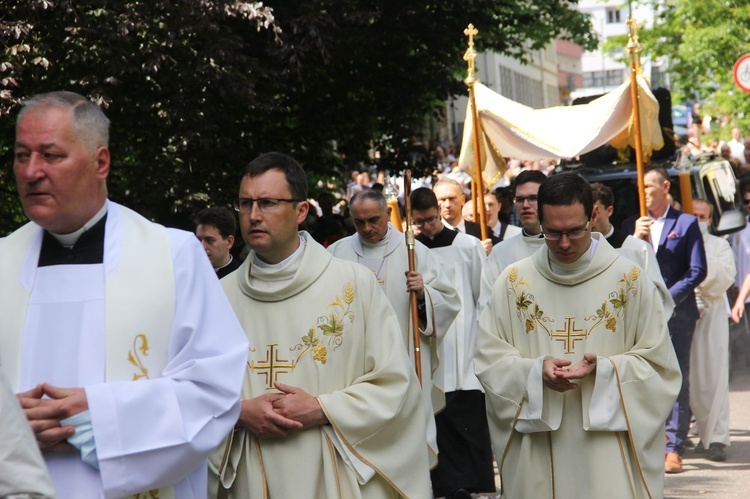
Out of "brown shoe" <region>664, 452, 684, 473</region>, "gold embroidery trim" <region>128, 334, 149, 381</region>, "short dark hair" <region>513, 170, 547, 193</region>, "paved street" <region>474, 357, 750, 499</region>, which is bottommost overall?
"paved street" <region>474, 357, 750, 499</region>

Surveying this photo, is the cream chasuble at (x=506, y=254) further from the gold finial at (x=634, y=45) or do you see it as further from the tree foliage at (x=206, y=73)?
the tree foliage at (x=206, y=73)

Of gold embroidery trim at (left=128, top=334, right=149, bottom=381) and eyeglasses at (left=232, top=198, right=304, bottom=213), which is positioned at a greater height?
eyeglasses at (left=232, top=198, right=304, bottom=213)

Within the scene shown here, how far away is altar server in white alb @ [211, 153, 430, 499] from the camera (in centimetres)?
525

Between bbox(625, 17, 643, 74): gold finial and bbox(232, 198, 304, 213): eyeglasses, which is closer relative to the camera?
bbox(232, 198, 304, 213): eyeglasses

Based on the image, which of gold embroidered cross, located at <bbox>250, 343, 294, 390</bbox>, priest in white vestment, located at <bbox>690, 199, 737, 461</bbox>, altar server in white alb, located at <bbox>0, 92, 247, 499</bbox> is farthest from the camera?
priest in white vestment, located at <bbox>690, 199, 737, 461</bbox>

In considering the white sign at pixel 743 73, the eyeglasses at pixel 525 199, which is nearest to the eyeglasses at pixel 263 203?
the eyeglasses at pixel 525 199

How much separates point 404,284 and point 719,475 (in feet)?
9.45

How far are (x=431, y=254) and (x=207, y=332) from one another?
4.86 meters

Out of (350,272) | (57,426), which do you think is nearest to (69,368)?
(57,426)

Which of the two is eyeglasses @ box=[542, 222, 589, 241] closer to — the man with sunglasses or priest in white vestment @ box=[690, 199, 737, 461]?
priest in white vestment @ box=[690, 199, 737, 461]

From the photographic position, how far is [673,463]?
9914 mm

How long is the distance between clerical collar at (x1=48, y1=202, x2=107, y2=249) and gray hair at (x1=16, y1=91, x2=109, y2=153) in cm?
23

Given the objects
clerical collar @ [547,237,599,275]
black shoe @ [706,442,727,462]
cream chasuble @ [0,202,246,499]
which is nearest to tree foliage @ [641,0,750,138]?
black shoe @ [706,442,727,462]

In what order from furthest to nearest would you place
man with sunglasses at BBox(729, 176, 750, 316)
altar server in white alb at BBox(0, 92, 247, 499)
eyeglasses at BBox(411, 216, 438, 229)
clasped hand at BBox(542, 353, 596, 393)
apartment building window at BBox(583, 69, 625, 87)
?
apartment building window at BBox(583, 69, 625, 87)
man with sunglasses at BBox(729, 176, 750, 316)
eyeglasses at BBox(411, 216, 438, 229)
clasped hand at BBox(542, 353, 596, 393)
altar server in white alb at BBox(0, 92, 247, 499)
